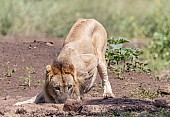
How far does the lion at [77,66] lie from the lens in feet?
29.4

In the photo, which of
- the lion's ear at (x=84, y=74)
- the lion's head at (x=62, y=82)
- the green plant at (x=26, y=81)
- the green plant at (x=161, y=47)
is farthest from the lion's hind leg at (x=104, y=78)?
the green plant at (x=161, y=47)

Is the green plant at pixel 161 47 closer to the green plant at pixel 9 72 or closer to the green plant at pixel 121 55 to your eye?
the green plant at pixel 121 55

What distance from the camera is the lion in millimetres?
8953

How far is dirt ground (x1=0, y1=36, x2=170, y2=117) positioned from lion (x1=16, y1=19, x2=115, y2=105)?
0.99 ft

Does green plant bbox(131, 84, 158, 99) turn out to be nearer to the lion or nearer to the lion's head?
the lion

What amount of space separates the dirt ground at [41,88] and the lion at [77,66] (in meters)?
0.30

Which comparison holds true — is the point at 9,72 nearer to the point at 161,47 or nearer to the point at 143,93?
the point at 143,93

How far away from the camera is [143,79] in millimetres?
12336

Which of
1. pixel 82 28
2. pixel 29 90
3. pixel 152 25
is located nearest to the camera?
pixel 82 28

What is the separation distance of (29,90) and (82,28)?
5.39ft

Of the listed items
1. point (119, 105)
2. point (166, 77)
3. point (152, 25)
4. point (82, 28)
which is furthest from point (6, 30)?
point (119, 105)

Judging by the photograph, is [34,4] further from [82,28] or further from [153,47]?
[82,28]

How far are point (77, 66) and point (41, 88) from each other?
2.18 meters

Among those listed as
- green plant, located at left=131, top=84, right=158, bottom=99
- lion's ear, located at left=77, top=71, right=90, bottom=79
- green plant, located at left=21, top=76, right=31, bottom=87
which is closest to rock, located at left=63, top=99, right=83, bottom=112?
lion's ear, located at left=77, top=71, right=90, bottom=79
